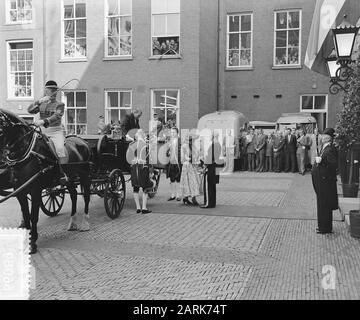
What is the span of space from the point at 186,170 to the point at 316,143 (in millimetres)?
9404

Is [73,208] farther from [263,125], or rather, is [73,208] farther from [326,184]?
[263,125]

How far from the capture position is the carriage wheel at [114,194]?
8.60m

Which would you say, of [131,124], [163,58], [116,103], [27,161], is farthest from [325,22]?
[116,103]

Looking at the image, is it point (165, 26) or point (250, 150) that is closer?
point (250, 150)

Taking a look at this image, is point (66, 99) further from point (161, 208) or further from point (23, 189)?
point (23, 189)

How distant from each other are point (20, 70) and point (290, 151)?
47.6 ft

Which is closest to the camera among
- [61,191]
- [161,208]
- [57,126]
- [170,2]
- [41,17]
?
[57,126]

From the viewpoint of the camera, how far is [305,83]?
2294cm

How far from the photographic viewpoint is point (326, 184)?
7527 mm

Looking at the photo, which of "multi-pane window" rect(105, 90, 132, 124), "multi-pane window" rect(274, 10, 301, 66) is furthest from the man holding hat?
"multi-pane window" rect(274, 10, 301, 66)

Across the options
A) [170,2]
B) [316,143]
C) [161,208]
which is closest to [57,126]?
[161,208]

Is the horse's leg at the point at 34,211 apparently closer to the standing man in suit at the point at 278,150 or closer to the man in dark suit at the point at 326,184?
the man in dark suit at the point at 326,184

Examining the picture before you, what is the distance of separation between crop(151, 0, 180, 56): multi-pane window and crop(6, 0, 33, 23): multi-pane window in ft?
21.5

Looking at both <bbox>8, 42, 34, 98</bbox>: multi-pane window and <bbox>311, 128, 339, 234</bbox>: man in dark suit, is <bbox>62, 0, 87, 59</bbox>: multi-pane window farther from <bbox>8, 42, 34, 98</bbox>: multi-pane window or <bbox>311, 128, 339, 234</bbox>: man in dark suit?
<bbox>311, 128, 339, 234</bbox>: man in dark suit
